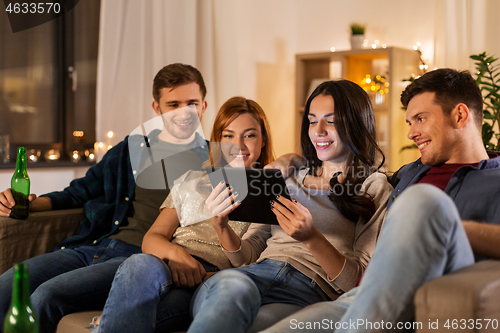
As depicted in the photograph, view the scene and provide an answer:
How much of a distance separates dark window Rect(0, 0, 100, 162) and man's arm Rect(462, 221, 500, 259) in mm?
2353

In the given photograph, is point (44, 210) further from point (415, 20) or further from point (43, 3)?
point (415, 20)

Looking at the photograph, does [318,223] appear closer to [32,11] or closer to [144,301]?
[144,301]

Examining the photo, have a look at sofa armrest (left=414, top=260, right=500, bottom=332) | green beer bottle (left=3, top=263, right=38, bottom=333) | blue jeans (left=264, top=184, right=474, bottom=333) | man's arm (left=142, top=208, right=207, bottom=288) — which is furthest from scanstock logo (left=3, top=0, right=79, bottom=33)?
sofa armrest (left=414, top=260, right=500, bottom=332)

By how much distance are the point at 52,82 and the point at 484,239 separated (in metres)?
2.52

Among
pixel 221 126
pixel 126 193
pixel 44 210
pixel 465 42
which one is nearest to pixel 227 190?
pixel 221 126

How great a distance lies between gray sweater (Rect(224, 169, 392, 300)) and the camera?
53.3 inches

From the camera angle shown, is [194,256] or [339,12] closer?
[194,256]

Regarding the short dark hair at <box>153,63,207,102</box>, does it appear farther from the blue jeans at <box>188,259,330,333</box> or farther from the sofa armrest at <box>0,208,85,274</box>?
the blue jeans at <box>188,259,330,333</box>

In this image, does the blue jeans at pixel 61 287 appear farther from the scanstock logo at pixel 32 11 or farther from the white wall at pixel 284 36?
the white wall at pixel 284 36

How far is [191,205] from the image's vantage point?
5.47 feet

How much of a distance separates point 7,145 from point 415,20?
9.89 ft

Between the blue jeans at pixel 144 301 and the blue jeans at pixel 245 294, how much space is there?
8cm

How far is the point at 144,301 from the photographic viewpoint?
1225 millimetres

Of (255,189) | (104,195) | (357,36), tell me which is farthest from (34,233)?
(357,36)
